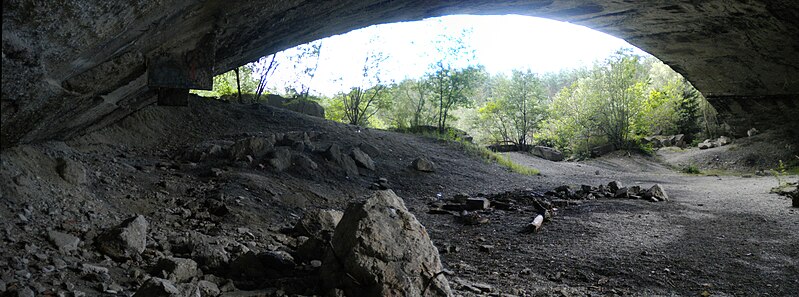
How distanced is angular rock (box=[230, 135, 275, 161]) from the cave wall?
1.32 m

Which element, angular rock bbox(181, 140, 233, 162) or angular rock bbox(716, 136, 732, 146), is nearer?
angular rock bbox(181, 140, 233, 162)

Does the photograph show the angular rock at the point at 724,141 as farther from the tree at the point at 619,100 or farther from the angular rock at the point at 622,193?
the angular rock at the point at 622,193

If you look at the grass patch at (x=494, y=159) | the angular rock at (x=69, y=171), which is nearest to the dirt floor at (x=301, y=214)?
the angular rock at (x=69, y=171)

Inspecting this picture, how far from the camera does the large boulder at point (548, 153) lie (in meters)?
19.6

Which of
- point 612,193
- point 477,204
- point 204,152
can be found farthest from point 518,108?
point 204,152

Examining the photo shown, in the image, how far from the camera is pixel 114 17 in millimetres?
2676

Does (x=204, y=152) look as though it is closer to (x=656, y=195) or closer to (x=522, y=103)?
(x=656, y=195)

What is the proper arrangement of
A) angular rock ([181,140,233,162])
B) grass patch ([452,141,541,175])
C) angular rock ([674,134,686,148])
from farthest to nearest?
1. angular rock ([674,134,686,148])
2. grass patch ([452,141,541,175])
3. angular rock ([181,140,233,162])

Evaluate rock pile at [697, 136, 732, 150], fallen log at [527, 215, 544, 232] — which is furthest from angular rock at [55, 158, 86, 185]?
rock pile at [697, 136, 732, 150]

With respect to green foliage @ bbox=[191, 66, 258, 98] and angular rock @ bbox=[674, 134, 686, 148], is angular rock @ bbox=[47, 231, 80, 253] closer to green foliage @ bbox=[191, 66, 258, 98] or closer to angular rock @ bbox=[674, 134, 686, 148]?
green foliage @ bbox=[191, 66, 258, 98]

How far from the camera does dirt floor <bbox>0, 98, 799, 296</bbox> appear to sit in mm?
3375

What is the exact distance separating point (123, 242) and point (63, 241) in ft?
1.17

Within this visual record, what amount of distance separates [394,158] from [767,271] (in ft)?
23.3

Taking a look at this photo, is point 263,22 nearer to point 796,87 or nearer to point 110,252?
point 110,252
